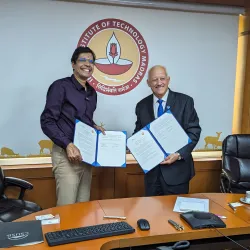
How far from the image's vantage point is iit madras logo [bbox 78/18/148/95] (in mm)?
3215

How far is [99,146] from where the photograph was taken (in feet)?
7.76

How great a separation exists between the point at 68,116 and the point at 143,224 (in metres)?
1.06

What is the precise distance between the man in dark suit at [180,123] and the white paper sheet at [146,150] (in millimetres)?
111

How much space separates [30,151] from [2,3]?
1407 millimetres

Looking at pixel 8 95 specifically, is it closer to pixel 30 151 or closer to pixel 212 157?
pixel 30 151

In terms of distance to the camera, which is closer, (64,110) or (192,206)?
(192,206)

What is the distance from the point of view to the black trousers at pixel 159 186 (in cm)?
239

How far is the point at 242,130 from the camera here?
3734 mm

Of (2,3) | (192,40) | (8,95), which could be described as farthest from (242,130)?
(2,3)

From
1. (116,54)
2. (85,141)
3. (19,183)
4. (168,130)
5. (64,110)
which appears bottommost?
(19,183)

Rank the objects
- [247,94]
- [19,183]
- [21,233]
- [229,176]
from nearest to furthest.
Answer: [21,233] < [19,183] < [229,176] < [247,94]

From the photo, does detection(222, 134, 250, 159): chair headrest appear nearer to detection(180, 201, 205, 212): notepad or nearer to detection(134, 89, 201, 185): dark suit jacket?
detection(134, 89, 201, 185): dark suit jacket

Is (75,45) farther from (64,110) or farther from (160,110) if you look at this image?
(160,110)

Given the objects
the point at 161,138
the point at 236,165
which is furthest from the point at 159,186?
the point at 236,165
